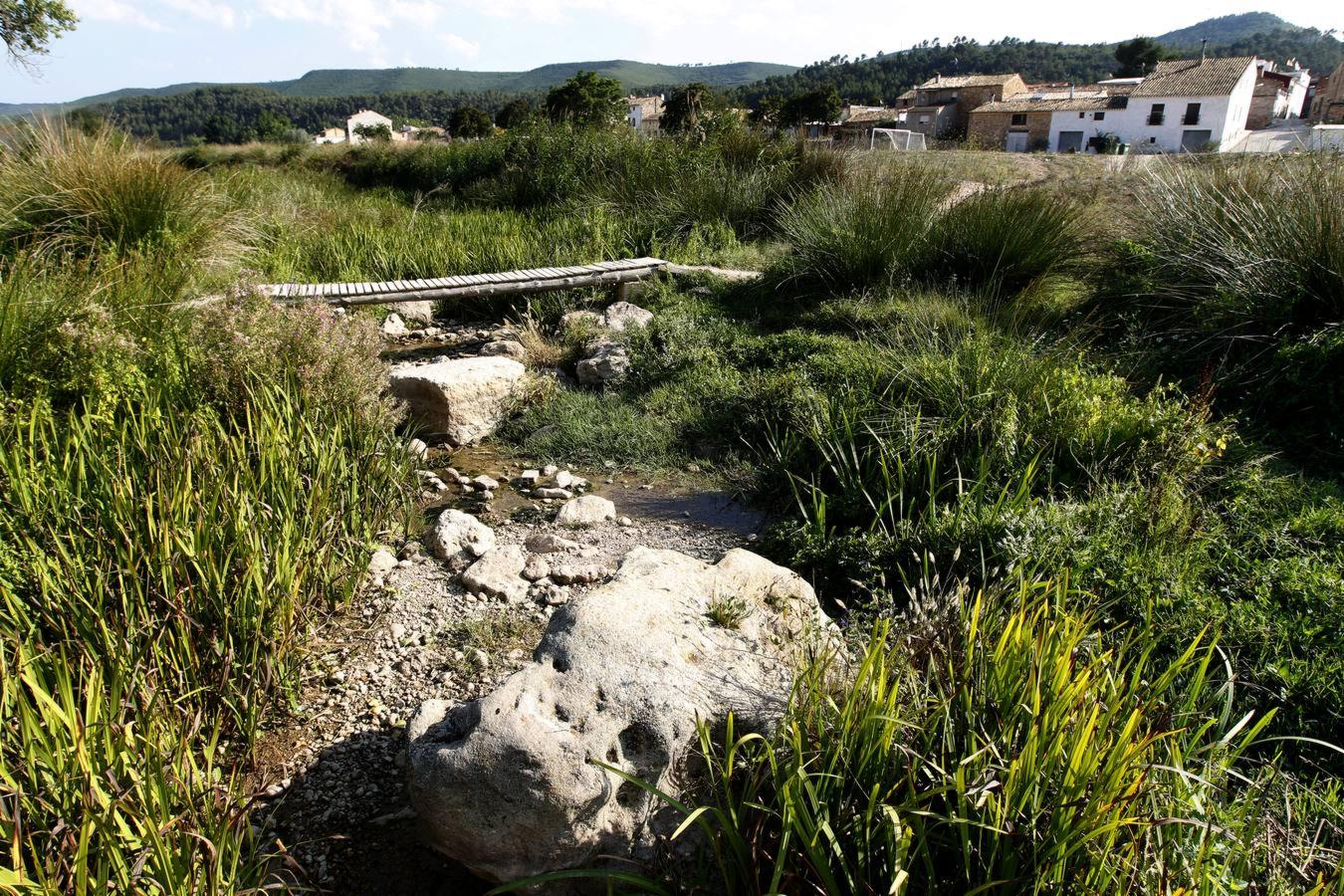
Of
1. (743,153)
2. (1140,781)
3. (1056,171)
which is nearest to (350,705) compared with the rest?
(1140,781)

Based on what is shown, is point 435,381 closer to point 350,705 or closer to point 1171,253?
point 350,705

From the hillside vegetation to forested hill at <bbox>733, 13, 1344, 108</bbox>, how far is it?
233ft

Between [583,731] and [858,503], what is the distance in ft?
6.67

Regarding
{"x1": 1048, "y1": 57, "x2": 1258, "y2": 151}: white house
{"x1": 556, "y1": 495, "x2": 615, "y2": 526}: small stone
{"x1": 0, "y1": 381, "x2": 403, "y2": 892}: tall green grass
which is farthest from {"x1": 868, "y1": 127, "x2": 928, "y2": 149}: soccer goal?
{"x1": 1048, "y1": 57, "x2": 1258, "y2": 151}: white house

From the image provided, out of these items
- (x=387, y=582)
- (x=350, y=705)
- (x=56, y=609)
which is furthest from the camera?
(x=387, y=582)

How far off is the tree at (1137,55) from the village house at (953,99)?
42.9 feet

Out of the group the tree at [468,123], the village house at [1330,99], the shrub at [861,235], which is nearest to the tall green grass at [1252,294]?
the shrub at [861,235]

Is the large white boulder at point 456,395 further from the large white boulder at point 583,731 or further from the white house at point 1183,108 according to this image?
the white house at point 1183,108

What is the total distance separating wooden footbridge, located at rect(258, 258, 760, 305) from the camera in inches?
240

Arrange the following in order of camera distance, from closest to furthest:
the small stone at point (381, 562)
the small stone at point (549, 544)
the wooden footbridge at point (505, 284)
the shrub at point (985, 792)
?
the shrub at point (985, 792) < the small stone at point (381, 562) < the small stone at point (549, 544) < the wooden footbridge at point (505, 284)

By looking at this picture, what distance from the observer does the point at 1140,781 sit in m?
1.56

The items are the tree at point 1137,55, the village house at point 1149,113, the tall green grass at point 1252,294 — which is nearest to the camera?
the tall green grass at point 1252,294

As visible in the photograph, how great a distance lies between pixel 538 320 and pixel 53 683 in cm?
512

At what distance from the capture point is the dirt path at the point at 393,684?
2059mm
